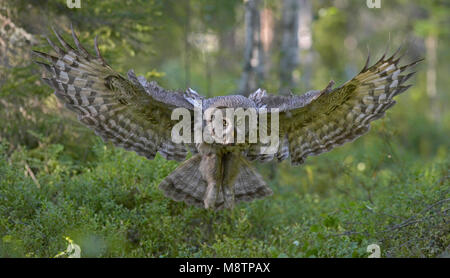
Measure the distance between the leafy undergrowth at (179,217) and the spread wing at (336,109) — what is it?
3.02 ft

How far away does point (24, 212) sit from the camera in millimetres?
6867

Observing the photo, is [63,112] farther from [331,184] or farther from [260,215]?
[331,184]

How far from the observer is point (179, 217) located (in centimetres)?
742

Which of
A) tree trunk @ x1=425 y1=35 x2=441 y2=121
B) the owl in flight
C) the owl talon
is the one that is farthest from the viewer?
tree trunk @ x1=425 y1=35 x2=441 y2=121

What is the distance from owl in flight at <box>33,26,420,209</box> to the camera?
6.02 meters

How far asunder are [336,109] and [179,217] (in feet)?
8.42

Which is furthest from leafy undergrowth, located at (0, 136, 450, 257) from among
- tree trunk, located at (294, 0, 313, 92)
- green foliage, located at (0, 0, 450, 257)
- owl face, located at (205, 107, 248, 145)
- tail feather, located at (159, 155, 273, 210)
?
tree trunk, located at (294, 0, 313, 92)

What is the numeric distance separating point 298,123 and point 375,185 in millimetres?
2499

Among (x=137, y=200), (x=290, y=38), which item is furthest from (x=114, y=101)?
(x=290, y=38)

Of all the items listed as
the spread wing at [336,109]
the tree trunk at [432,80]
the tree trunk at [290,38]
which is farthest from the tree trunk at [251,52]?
the tree trunk at [432,80]

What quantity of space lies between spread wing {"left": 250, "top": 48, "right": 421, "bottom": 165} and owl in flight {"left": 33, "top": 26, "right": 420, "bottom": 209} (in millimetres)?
11

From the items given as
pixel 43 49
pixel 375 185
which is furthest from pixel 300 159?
pixel 43 49

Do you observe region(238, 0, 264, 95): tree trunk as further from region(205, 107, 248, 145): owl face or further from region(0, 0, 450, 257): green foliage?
region(205, 107, 248, 145): owl face

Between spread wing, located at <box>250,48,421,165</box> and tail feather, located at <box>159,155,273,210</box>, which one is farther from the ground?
spread wing, located at <box>250,48,421,165</box>
